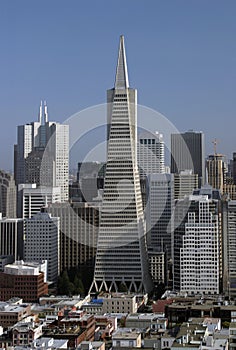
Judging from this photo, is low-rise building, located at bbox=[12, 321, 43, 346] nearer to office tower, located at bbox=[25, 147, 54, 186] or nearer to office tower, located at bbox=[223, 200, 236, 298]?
office tower, located at bbox=[223, 200, 236, 298]

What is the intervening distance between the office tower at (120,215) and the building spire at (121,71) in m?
0.32

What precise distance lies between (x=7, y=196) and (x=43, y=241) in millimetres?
6472

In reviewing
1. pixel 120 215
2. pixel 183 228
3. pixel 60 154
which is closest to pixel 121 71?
pixel 120 215

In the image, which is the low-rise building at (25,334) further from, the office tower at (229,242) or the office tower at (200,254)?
the office tower at (229,242)

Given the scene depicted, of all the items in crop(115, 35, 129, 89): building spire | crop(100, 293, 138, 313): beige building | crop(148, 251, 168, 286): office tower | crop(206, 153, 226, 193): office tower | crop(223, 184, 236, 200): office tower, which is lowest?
crop(100, 293, 138, 313): beige building

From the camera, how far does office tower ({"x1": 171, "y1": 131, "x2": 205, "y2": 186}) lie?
23.5 meters

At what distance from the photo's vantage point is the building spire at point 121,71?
14188 mm

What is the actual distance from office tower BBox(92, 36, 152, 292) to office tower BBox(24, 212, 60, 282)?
172cm

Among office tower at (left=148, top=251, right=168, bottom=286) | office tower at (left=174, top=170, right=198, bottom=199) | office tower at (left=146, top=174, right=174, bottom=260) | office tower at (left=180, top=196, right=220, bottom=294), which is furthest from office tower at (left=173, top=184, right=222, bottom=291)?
office tower at (left=174, top=170, right=198, bottom=199)

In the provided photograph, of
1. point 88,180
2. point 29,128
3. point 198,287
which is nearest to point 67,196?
point 88,180

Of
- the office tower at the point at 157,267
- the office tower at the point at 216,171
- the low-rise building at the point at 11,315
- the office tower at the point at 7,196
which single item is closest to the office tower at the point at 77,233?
the office tower at the point at 157,267

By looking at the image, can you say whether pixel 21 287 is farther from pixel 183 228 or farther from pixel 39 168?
pixel 39 168

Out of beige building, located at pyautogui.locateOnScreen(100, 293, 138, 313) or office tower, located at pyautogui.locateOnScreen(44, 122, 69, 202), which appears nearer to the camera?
beige building, located at pyautogui.locateOnScreen(100, 293, 138, 313)

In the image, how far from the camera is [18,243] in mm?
16719
